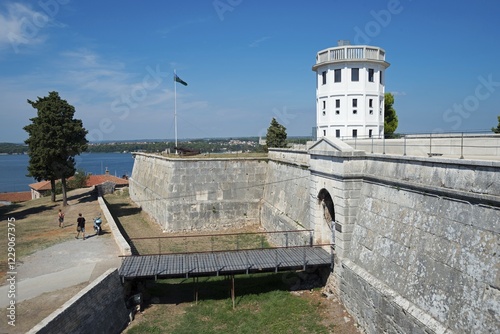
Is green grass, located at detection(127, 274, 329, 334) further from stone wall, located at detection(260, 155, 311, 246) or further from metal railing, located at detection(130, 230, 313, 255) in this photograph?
metal railing, located at detection(130, 230, 313, 255)

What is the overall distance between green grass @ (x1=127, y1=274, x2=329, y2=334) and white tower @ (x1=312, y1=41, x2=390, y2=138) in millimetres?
13065

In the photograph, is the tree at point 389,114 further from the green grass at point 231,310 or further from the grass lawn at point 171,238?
the green grass at point 231,310

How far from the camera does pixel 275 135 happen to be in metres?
37.3

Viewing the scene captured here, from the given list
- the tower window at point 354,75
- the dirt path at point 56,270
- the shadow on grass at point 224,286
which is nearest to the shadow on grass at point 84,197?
the dirt path at point 56,270

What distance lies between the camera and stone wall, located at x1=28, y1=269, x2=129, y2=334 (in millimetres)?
8803

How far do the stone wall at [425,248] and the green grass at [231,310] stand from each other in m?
1.71

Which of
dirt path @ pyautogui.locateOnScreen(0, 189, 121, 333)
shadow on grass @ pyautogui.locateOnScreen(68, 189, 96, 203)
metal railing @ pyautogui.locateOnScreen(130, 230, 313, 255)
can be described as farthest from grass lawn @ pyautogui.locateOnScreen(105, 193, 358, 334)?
shadow on grass @ pyautogui.locateOnScreen(68, 189, 96, 203)

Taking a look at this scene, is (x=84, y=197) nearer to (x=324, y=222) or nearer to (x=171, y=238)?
(x=171, y=238)

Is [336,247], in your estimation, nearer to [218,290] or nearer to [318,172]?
[318,172]

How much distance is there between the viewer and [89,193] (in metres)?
34.3

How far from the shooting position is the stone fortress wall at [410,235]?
7.18m

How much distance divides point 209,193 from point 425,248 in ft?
Answer: 54.0

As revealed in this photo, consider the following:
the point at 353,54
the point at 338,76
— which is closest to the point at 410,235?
the point at 338,76

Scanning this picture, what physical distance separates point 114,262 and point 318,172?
809 centimetres
